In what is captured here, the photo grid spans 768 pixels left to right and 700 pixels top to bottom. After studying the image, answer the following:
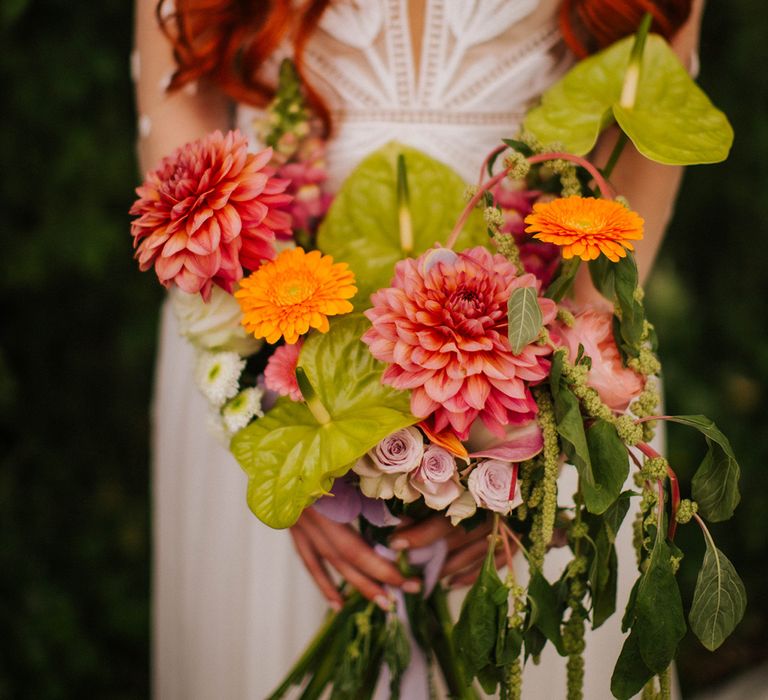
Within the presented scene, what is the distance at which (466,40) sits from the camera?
95 centimetres

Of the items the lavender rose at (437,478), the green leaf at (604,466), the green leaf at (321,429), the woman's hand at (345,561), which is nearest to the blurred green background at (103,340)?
the woman's hand at (345,561)

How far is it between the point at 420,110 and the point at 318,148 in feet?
0.51

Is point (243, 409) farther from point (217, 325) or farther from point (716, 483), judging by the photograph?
point (716, 483)

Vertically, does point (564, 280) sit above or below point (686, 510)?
above

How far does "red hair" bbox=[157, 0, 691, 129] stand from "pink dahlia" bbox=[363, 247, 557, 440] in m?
0.44

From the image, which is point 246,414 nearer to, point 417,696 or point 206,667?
point 417,696

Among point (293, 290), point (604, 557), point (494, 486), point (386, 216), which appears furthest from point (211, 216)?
point (604, 557)

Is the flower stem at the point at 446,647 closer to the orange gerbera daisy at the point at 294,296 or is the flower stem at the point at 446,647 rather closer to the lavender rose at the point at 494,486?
the lavender rose at the point at 494,486

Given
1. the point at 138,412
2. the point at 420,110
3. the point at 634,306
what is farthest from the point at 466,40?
the point at 138,412

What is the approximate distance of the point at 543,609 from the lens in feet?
2.00

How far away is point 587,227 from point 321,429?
0.25 meters

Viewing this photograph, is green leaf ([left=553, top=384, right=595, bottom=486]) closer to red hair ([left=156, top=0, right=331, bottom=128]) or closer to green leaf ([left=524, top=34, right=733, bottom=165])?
green leaf ([left=524, top=34, right=733, bottom=165])

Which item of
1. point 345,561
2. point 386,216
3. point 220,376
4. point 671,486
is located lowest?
point 345,561

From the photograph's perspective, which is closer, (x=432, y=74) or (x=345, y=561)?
(x=345, y=561)
